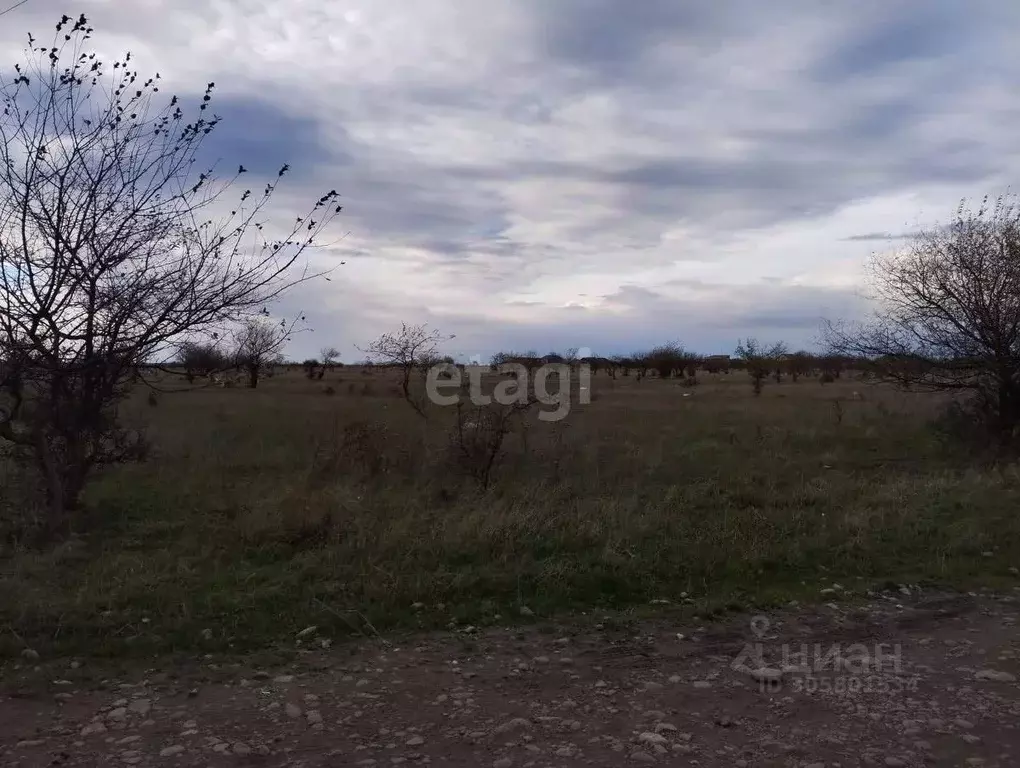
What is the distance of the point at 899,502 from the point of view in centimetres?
847

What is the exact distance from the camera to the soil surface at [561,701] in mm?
3295

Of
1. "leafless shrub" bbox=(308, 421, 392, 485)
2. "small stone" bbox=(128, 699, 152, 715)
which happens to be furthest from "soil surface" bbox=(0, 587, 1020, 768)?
"leafless shrub" bbox=(308, 421, 392, 485)

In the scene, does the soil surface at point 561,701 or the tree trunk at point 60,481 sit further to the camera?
the tree trunk at point 60,481

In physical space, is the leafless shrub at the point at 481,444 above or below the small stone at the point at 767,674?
above

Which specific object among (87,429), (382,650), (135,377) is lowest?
(382,650)

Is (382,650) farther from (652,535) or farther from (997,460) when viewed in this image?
(997,460)

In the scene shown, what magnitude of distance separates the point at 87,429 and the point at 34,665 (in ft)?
14.7

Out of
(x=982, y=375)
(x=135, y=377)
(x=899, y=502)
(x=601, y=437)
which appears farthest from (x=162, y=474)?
(x=982, y=375)

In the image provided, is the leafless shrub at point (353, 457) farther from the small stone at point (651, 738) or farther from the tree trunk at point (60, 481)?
the small stone at point (651, 738)
